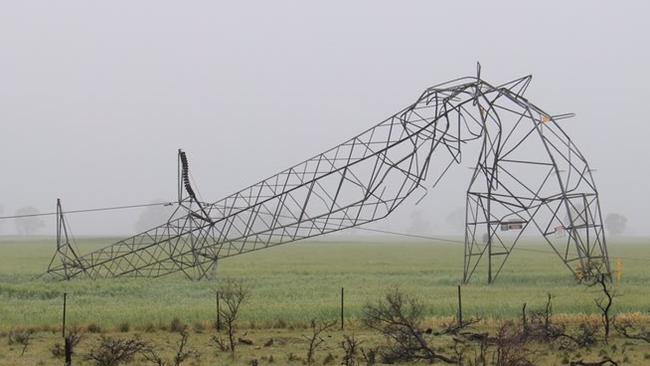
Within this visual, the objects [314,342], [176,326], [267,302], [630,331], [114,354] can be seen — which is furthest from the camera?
[267,302]

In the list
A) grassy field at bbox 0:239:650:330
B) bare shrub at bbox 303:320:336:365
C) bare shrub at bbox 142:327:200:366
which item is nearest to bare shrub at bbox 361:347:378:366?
bare shrub at bbox 303:320:336:365

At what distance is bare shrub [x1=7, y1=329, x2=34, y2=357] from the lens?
1609 cm

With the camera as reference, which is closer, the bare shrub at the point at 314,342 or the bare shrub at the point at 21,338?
the bare shrub at the point at 314,342

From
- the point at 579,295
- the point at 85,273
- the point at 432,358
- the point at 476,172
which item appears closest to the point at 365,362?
the point at 432,358

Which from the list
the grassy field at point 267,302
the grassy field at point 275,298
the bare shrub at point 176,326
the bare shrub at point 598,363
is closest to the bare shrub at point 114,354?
the grassy field at point 267,302

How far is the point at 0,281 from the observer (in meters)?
34.3

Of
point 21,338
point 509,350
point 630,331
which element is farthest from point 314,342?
point 630,331

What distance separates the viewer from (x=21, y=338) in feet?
54.6

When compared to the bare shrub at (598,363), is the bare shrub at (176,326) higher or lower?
higher

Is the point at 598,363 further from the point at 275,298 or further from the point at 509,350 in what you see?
the point at 275,298

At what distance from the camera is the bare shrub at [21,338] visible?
1609 cm

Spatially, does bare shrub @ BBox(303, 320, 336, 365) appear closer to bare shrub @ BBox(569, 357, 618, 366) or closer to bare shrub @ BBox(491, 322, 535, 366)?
bare shrub @ BBox(491, 322, 535, 366)

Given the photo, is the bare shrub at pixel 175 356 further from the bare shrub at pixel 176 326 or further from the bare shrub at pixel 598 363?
the bare shrub at pixel 598 363

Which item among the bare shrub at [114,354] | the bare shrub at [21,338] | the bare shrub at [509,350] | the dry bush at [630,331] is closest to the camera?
the bare shrub at [509,350]
